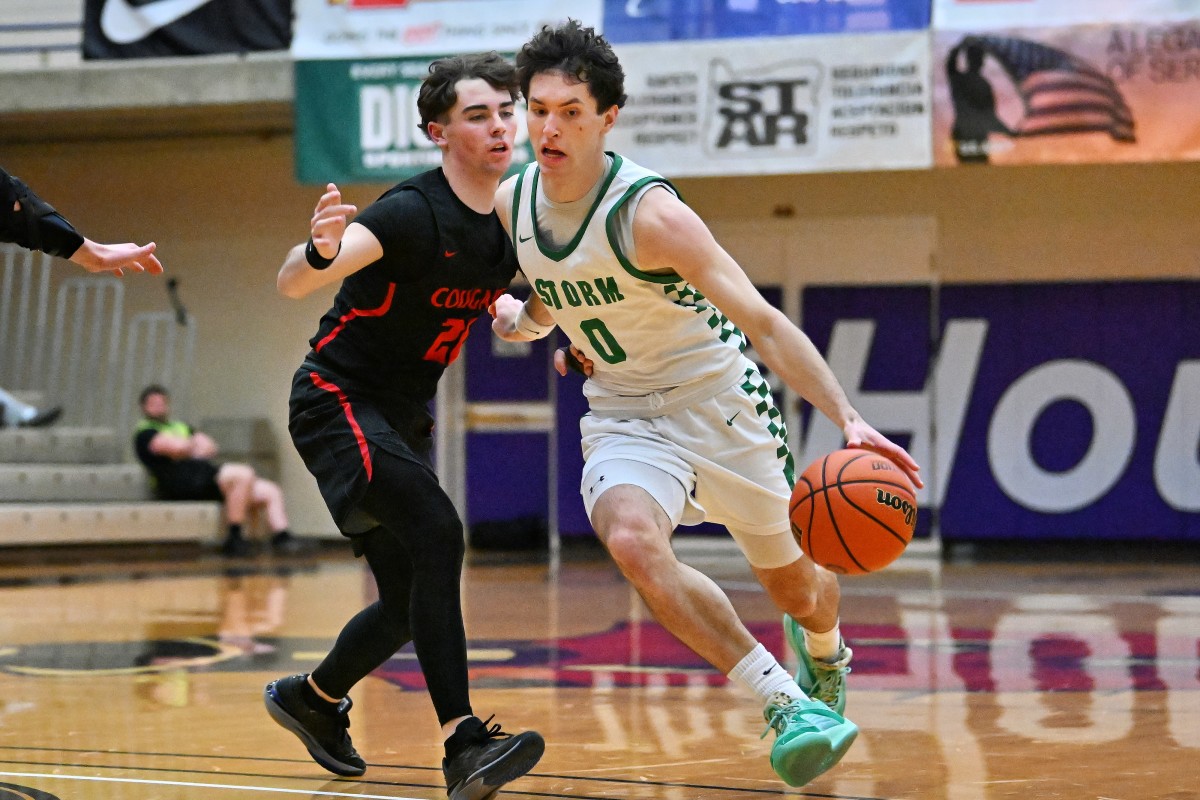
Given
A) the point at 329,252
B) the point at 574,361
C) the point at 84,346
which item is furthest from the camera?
the point at 84,346

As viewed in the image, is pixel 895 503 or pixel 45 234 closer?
pixel 895 503

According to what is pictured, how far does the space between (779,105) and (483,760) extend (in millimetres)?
8160

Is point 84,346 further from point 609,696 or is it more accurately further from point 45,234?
point 45,234

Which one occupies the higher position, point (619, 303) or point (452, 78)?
point (452, 78)

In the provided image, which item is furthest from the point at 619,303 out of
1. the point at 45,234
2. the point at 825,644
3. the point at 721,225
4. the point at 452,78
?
the point at 721,225

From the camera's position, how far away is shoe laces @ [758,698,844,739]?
3.72 m

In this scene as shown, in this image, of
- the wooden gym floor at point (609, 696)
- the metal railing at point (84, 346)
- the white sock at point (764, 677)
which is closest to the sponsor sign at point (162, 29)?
the metal railing at point (84, 346)

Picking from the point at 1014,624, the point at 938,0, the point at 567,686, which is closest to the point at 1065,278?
the point at 938,0

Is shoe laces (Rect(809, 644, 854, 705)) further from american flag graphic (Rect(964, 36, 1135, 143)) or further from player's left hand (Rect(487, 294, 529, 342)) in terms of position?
american flag graphic (Rect(964, 36, 1135, 143))

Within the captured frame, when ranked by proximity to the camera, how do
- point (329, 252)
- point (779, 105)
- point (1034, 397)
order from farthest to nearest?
point (1034, 397)
point (779, 105)
point (329, 252)

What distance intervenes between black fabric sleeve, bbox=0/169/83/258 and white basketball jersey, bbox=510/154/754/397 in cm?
121

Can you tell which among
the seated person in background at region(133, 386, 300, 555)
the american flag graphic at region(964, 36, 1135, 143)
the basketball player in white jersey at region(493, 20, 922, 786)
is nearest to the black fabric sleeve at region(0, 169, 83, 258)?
the basketball player in white jersey at region(493, 20, 922, 786)

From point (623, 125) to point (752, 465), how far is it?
7376 millimetres

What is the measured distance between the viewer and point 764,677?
12.8 feet
